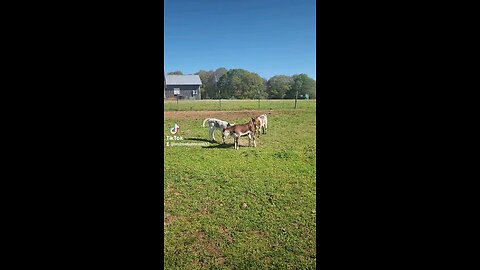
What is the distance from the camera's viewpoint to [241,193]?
327 centimetres

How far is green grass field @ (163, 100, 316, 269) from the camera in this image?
2.05 m

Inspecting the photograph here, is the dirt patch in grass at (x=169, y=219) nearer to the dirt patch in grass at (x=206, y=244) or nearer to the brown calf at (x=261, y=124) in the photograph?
the dirt patch in grass at (x=206, y=244)

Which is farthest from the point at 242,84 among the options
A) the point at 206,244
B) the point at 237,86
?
the point at 206,244

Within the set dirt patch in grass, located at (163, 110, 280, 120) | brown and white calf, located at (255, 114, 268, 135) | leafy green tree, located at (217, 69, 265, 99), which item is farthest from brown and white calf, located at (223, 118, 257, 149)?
dirt patch in grass, located at (163, 110, 280, 120)

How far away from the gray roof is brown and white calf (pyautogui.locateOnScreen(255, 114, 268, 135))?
1.08m

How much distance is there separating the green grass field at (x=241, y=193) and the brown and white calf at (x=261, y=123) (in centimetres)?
12

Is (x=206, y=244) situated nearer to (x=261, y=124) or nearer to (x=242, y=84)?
(x=242, y=84)

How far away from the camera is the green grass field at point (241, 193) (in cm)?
205

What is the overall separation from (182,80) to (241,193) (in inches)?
80.4

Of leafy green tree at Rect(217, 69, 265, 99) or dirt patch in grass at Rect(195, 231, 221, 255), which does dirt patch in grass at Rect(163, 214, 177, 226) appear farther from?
leafy green tree at Rect(217, 69, 265, 99)

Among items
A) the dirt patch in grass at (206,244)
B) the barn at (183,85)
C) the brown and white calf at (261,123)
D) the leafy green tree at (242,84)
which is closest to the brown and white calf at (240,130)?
the brown and white calf at (261,123)
